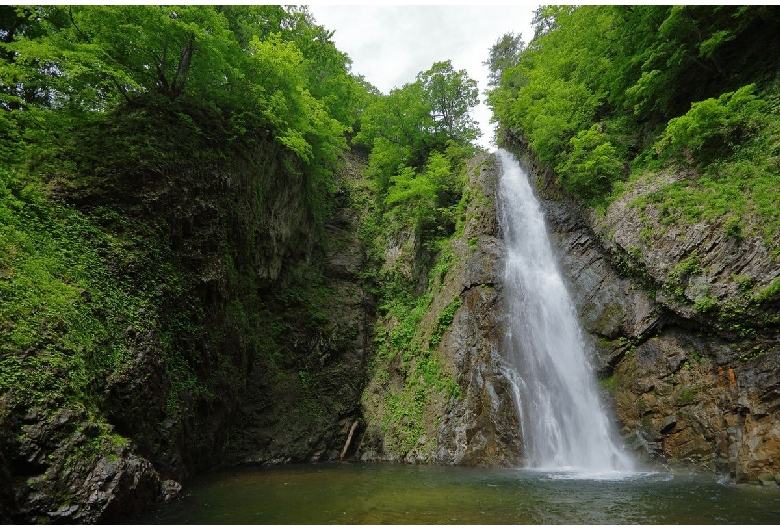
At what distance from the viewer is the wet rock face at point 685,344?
8.20 m

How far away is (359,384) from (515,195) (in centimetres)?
1161

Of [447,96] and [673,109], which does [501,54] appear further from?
[673,109]

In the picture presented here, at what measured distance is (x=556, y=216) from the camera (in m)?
16.9

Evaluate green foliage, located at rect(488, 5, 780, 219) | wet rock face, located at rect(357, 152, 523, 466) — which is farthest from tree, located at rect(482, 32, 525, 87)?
wet rock face, located at rect(357, 152, 523, 466)

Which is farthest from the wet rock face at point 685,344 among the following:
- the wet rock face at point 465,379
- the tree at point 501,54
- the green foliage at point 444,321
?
the tree at point 501,54

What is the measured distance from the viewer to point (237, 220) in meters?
12.9

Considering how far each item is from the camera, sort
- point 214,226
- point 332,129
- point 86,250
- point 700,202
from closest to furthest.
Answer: point 86,250, point 700,202, point 214,226, point 332,129

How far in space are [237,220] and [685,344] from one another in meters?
13.6

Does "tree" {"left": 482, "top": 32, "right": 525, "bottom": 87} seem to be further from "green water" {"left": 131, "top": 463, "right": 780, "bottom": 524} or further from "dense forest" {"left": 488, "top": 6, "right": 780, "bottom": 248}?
"green water" {"left": 131, "top": 463, "right": 780, "bottom": 524}

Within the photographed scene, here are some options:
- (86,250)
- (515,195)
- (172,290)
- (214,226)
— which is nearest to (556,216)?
(515,195)

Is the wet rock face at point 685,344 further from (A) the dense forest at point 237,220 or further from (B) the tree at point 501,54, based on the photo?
(B) the tree at point 501,54

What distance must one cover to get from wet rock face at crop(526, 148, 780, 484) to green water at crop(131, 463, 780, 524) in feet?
3.81

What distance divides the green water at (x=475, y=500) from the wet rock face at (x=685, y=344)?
1.16 meters

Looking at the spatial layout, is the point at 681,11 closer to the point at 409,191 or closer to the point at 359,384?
the point at 409,191
